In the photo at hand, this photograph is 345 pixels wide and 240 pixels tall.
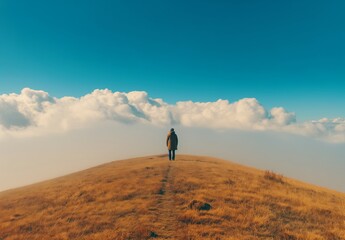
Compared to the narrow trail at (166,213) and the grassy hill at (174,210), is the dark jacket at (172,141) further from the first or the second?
the narrow trail at (166,213)

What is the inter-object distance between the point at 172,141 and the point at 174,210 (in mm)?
17930

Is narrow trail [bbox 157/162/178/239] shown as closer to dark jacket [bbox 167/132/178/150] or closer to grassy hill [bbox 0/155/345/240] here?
grassy hill [bbox 0/155/345/240]

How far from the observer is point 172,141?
111 ft

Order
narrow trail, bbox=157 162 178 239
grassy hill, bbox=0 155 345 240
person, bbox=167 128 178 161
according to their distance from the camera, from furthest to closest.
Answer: person, bbox=167 128 178 161, grassy hill, bbox=0 155 345 240, narrow trail, bbox=157 162 178 239

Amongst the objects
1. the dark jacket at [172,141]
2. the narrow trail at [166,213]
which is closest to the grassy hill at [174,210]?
the narrow trail at [166,213]

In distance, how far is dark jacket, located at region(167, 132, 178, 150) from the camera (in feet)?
110

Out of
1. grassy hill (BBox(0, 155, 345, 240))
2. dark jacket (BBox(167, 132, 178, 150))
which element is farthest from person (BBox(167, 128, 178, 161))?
grassy hill (BBox(0, 155, 345, 240))

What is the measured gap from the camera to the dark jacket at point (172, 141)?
33.5 metres

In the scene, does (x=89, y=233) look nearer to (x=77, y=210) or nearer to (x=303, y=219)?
(x=77, y=210)

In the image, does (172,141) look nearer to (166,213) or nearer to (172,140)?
(172,140)

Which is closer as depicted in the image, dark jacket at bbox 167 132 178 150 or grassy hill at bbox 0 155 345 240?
grassy hill at bbox 0 155 345 240

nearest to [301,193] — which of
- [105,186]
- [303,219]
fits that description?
[303,219]

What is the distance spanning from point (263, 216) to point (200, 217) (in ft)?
11.1

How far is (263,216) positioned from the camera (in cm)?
1506
